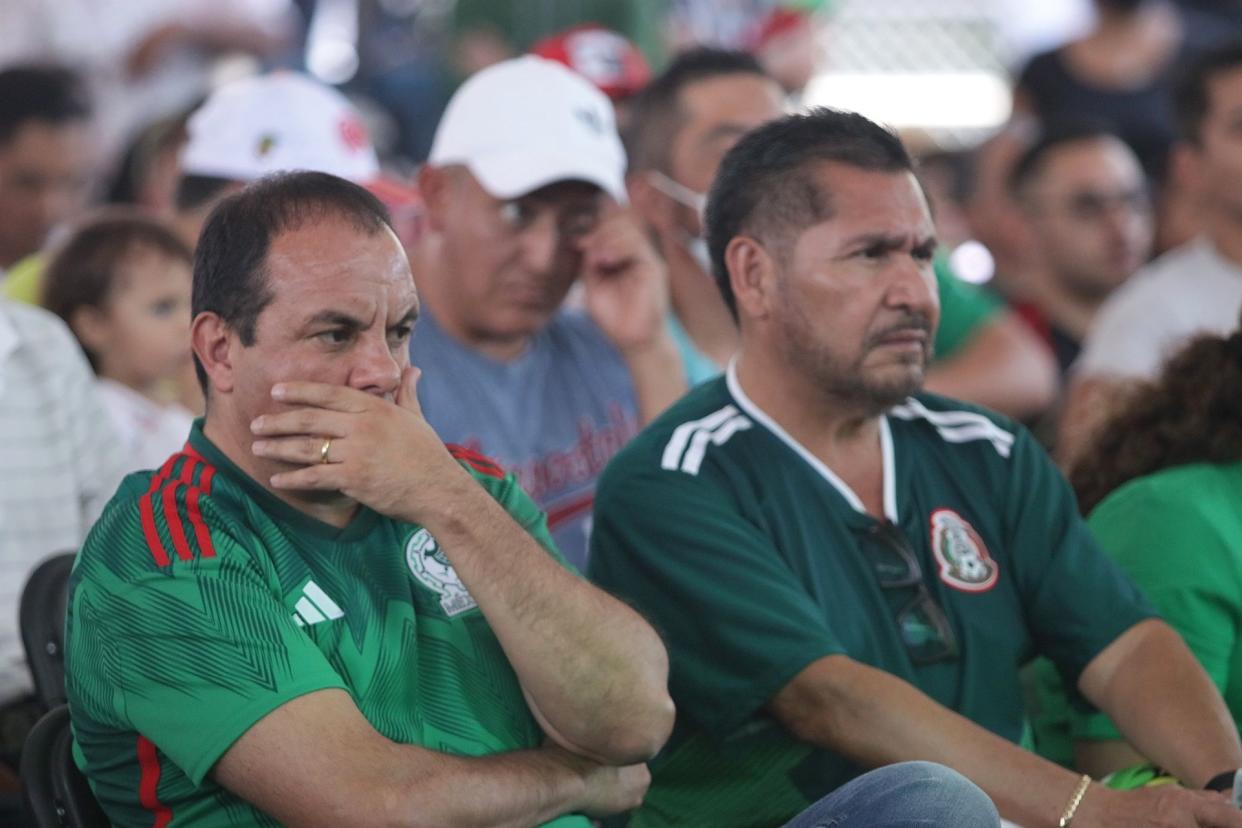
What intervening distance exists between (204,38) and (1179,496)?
5205 mm

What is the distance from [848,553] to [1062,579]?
369 mm

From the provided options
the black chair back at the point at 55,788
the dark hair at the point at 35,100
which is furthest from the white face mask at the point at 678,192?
the black chair back at the point at 55,788

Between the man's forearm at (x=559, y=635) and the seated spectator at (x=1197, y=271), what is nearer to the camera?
the man's forearm at (x=559, y=635)

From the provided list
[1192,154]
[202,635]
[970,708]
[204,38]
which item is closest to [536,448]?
[970,708]

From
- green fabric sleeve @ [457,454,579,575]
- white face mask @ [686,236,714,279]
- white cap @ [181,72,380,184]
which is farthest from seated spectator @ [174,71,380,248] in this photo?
green fabric sleeve @ [457,454,579,575]

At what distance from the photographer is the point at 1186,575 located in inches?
115

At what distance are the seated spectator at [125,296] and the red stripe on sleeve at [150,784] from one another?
2027 mm

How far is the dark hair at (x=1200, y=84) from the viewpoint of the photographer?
489 cm

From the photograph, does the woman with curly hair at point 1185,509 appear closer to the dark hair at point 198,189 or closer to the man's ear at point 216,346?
the man's ear at point 216,346

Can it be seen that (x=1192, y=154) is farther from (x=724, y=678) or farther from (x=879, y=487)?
(x=724, y=678)

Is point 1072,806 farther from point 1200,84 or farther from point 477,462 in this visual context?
point 1200,84

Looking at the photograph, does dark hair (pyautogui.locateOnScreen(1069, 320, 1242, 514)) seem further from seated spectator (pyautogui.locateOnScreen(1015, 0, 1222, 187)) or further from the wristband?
seated spectator (pyautogui.locateOnScreen(1015, 0, 1222, 187))

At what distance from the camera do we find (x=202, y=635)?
206 centimetres

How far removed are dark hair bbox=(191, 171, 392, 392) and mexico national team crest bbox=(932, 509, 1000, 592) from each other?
105 cm
